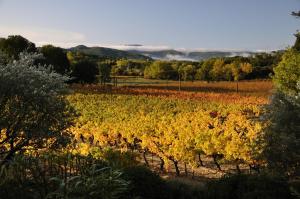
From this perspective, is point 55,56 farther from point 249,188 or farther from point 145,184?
point 249,188

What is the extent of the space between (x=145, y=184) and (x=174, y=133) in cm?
1261

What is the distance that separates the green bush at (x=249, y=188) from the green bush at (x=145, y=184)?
1514mm

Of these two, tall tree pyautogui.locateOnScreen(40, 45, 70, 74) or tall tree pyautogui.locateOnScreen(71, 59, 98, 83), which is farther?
tall tree pyautogui.locateOnScreen(71, 59, 98, 83)

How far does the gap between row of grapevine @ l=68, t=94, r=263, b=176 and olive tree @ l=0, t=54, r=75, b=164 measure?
7353 mm

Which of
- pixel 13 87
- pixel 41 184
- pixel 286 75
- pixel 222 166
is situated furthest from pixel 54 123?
pixel 286 75

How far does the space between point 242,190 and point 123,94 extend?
44214 mm

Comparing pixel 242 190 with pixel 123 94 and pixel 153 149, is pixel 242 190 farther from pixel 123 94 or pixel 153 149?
pixel 123 94

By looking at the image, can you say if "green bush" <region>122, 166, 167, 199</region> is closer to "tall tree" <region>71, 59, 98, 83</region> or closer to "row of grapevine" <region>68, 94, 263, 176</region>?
"row of grapevine" <region>68, 94, 263, 176</region>

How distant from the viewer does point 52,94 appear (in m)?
12.4

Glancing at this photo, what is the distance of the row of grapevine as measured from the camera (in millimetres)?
20625

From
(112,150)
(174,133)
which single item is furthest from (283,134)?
(174,133)

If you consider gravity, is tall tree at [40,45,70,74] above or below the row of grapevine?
above

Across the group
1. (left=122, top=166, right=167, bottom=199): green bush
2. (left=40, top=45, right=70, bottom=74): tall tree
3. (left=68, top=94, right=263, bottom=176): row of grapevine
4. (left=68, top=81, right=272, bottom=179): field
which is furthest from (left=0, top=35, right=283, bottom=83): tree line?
(left=122, top=166, right=167, bottom=199): green bush

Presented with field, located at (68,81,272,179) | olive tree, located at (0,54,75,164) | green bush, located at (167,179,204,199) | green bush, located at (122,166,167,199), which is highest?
olive tree, located at (0,54,75,164)
